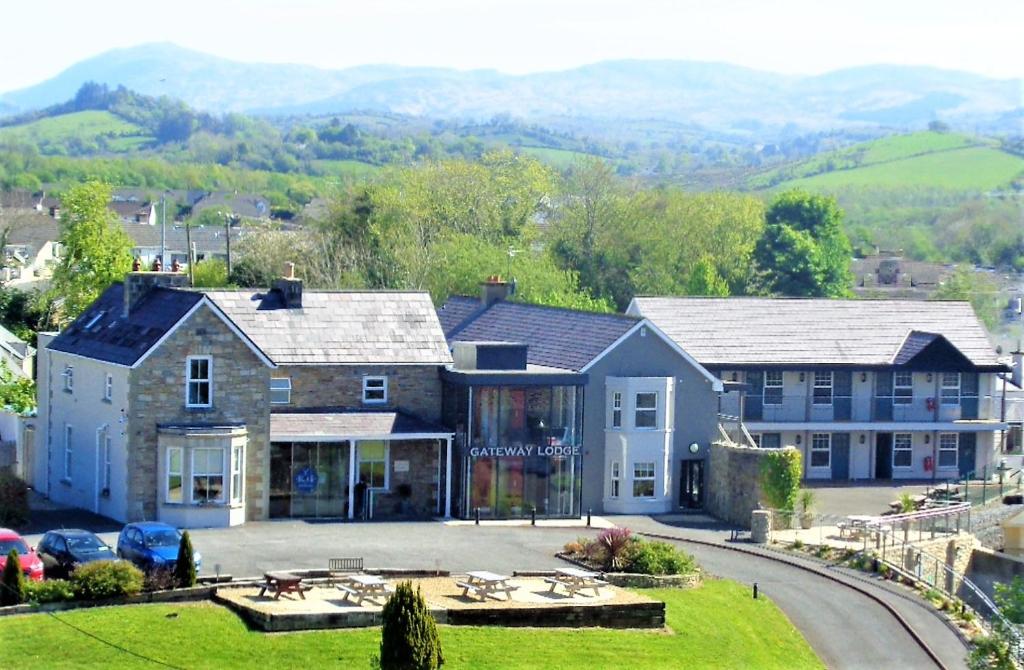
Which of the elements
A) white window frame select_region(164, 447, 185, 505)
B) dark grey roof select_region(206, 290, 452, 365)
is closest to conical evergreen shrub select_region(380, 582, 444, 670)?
white window frame select_region(164, 447, 185, 505)

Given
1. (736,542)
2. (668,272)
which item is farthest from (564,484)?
(668,272)

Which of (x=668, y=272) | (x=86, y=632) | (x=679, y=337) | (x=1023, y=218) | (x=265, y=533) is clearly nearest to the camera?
(x=86, y=632)

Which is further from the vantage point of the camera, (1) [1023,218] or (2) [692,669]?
(1) [1023,218]

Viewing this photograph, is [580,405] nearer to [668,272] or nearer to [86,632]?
[86,632]

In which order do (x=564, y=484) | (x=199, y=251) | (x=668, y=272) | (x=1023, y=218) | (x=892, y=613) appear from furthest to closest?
(x=199, y=251) → (x=1023, y=218) → (x=668, y=272) → (x=564, y=484) → (x=892, y=613)

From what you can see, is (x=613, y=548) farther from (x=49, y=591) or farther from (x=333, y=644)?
(x=49, y=591)

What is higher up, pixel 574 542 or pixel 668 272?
pixel 668 272

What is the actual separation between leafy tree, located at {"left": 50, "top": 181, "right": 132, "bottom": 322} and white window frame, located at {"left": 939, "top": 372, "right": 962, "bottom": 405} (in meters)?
38.6

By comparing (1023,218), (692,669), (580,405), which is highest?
(1023,218)

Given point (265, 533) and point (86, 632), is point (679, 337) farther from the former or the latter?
point (86, 632)

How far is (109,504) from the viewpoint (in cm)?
4706

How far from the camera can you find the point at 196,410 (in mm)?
46281

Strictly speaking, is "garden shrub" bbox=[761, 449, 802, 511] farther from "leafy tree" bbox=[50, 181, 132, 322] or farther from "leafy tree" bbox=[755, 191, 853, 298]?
"leafy tree" bbox=[755, 191, 853, 298]

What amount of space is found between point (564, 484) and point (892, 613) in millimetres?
12441
